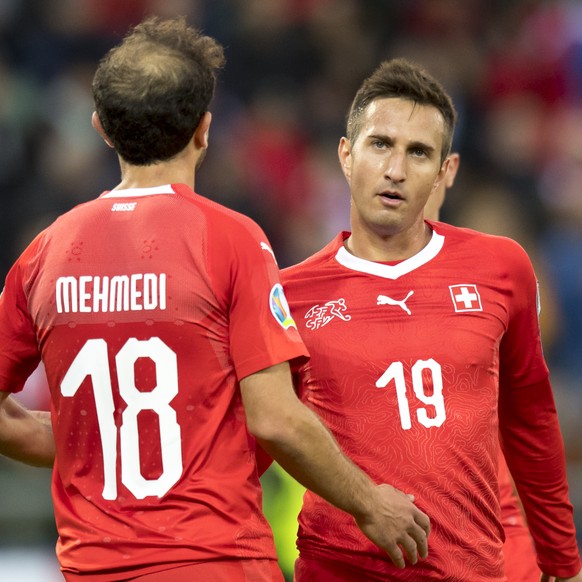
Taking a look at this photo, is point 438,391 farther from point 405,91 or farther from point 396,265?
point 405,91

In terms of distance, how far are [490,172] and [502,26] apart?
164cm

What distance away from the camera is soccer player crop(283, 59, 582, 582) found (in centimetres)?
346

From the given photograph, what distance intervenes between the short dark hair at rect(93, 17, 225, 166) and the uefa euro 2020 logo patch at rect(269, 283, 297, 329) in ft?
1.55

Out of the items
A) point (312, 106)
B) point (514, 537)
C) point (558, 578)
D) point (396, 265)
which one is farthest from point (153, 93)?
point (312, 106)

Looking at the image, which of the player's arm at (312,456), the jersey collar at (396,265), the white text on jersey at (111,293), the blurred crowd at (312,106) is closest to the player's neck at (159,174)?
the white text on jersey at (111,293)

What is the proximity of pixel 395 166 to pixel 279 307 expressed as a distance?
91cm

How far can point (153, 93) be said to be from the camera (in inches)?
118

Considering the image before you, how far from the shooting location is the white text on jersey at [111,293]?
9.62 ft

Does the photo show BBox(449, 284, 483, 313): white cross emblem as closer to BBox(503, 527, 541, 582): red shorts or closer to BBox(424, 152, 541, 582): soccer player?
BBox(424, 152, 541, 582): soccer player

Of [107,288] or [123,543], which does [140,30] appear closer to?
Result: [107,288]

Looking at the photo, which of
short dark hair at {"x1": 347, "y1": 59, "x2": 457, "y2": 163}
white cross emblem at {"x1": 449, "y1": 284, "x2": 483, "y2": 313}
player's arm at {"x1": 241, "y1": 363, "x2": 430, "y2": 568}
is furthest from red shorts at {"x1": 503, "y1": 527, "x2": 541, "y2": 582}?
short dark hair at {"x1": 347, "y1": 59, "x2": 457, "y2": 163}

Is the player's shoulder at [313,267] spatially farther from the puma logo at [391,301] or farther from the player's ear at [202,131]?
the player's ear at [202,131]

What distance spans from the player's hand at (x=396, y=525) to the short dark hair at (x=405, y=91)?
4.24ft

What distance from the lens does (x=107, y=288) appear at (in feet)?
9.76
